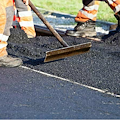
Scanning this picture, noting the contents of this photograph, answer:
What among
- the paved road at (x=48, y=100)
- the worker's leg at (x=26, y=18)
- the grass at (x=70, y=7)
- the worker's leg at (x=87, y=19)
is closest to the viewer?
the paved road at (x=48, y=100)

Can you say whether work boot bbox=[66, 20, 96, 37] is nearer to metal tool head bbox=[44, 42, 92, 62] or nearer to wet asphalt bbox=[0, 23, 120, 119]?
wet asphalt bbox=[0, 23, 120, 119]

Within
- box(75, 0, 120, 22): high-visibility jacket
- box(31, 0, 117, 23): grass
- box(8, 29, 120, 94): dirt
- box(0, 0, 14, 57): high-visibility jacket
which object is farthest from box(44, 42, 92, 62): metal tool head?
box(31, 0, 117, 23): grass

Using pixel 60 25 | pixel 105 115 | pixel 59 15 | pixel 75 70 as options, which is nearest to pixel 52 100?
pixel 105 115

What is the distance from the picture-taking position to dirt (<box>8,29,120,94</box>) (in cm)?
499

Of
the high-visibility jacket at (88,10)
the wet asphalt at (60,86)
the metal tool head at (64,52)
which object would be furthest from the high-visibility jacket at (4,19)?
the high-visibility jacket at (88,10)

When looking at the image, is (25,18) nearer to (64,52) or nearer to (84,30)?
(84,30)

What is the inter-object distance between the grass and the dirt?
3.11 meters

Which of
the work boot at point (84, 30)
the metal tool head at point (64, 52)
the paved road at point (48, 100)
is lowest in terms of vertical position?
the work boot at point (84, 30)

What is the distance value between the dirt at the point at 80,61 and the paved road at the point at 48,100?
282 mm

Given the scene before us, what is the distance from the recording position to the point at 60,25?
909 cm

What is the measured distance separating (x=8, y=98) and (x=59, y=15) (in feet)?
21.0

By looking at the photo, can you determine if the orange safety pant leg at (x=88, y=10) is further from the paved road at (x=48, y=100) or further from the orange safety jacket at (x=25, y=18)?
the paved road at (x=48, y=100)

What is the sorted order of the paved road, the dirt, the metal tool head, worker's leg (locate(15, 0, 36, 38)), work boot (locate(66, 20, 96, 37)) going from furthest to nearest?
work boot (locate(66, 20, 96, 37)) < worker's leg (locate(15, 0, 36, 38)) < the metal tool head < the dirt < the paved road

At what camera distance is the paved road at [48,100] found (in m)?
3.77
